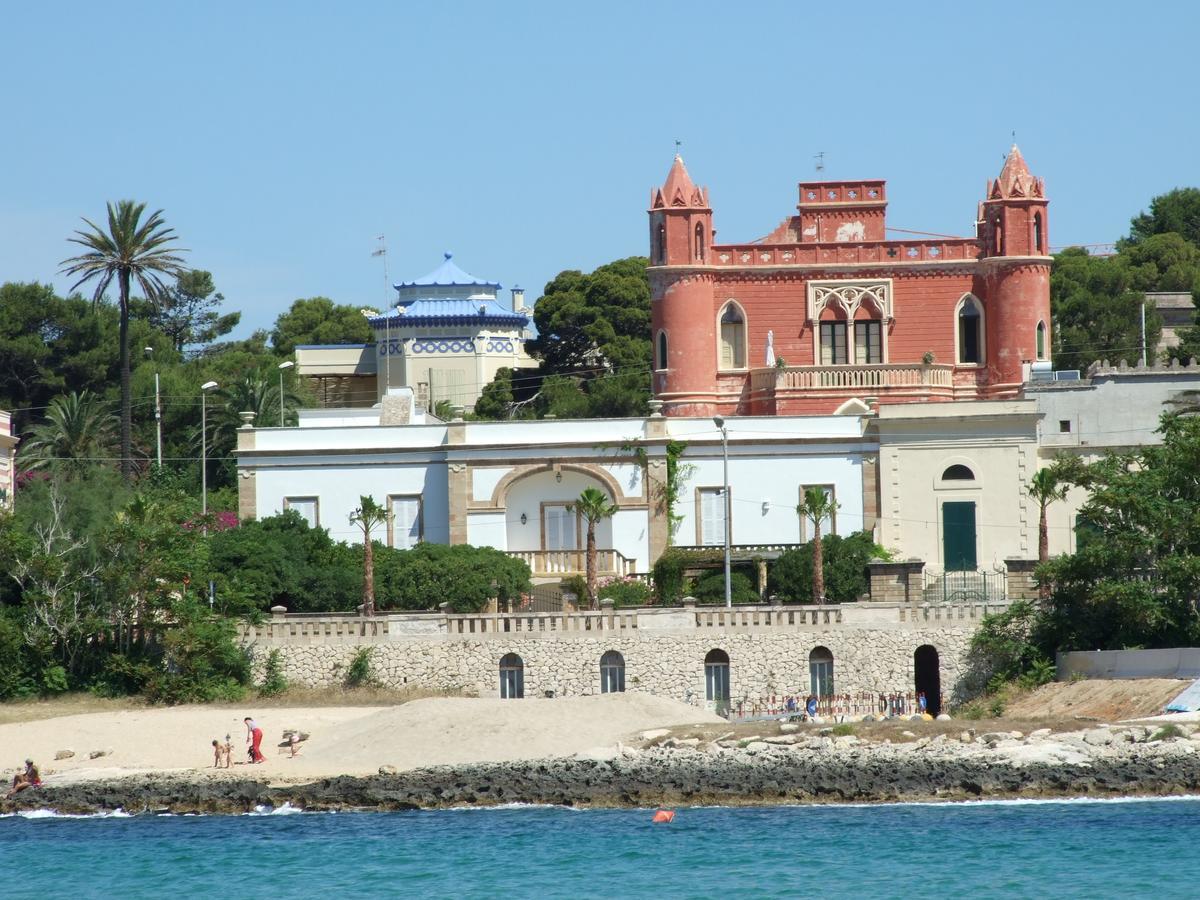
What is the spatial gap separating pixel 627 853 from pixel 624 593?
14596 millimetres

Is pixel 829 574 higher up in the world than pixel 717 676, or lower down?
higher up

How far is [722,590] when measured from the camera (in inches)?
2112

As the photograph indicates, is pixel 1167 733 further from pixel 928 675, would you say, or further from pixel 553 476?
pixel 553 476

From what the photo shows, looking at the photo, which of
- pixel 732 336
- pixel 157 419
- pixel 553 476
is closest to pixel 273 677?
pixel 553 476

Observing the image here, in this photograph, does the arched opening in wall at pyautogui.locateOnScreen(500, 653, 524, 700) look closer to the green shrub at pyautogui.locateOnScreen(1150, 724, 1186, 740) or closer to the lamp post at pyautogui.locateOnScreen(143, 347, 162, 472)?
the green shrub at pyautogui.locateOnScreen(1150, 724, 1186, 740)

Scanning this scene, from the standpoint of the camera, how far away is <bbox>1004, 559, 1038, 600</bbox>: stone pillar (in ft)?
172

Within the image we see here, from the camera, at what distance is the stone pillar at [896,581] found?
52.4 m

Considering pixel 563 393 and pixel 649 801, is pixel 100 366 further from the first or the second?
pixel 649 801

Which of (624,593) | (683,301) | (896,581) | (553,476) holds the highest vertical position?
(683,301)

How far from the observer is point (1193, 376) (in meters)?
59.1

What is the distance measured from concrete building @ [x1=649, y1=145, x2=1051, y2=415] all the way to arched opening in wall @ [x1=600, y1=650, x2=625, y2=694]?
14.8 meters

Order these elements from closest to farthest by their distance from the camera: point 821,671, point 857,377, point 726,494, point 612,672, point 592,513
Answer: point 612,672, point 821,671, point 592,513, point 726,494, point 857,377

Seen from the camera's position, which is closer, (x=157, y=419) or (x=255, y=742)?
(x=255, y=742)

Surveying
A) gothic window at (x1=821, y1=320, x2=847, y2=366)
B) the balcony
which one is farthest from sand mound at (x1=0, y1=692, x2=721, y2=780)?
gothic window at (x1=821, y1=320, x2=847, y2=366)
